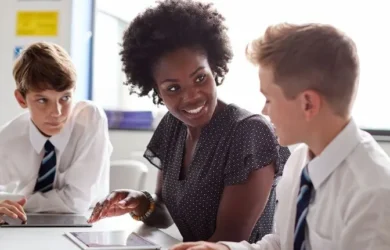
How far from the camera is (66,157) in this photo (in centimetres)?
191

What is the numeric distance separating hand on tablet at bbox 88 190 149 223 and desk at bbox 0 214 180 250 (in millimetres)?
29

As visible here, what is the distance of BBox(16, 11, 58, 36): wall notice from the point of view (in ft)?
9.48

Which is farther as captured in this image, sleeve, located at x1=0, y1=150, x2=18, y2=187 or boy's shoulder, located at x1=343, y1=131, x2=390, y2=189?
sleeve, located at x1=0, y1=150, x2=18, y2=187

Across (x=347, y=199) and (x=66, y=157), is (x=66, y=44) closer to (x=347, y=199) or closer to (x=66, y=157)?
(x=66, y=157)

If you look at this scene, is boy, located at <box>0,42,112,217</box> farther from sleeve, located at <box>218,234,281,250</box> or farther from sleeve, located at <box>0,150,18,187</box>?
sleeve, located at <box>218,234,281,250</box>

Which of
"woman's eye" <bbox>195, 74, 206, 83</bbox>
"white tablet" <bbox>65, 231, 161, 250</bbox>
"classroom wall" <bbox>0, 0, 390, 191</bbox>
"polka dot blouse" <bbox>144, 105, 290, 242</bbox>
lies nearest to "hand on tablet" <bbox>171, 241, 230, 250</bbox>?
"white tablet" <bbox>65, 231, 161, 250</bbox>

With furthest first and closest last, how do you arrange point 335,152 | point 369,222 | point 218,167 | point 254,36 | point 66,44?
point 66,44 → point 254,36 → point 218,167 → point 335,152 → point 369,222

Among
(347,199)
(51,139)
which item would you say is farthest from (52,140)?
(347,199)

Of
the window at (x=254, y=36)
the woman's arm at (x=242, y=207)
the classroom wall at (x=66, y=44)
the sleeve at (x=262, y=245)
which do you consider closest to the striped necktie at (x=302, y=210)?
the sleeve at (x=262, y=245)

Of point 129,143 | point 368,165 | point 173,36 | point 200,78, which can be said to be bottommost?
point 129,143

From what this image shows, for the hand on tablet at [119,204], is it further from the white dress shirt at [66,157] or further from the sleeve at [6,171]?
the sleeve at [6,171]

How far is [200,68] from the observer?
4.95 ft

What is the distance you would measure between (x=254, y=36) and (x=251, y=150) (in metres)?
1.14

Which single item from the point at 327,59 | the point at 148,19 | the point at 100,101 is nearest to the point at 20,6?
the point at 100,101
